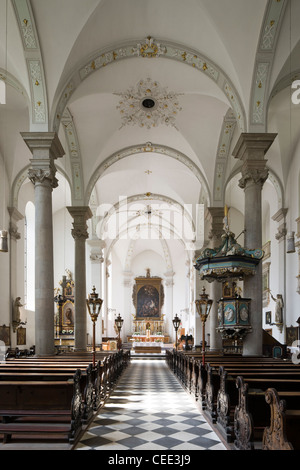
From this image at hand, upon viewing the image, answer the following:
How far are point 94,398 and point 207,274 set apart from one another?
16.4ft

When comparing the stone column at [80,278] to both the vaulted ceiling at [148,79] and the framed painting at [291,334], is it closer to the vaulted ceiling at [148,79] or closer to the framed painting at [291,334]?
the vaulted ceiling at [148,79]

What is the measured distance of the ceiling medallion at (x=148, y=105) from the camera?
15.4m

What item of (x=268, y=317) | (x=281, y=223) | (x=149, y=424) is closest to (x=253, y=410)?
(x=149, y=424)

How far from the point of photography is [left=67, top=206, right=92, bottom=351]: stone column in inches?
690

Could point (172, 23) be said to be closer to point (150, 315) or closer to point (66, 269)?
point (66, 269)

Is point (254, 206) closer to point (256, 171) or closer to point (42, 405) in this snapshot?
point (256, 171)

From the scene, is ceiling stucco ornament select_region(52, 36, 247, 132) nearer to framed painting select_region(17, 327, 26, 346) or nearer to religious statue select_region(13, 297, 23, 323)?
religious statue select_region(13, 297, 23, 323)

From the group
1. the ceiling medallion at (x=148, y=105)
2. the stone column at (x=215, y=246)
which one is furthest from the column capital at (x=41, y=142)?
the stone column at (x=215, y=246)

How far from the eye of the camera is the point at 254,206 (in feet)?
39.6

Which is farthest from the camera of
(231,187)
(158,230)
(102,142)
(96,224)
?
(158,230)

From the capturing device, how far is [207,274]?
12719 mm

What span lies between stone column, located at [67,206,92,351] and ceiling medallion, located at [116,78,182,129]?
369 centimetres

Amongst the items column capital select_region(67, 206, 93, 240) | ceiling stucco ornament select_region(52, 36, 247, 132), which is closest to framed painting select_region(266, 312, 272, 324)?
column capital select_region(67, 206, 93, 240)
